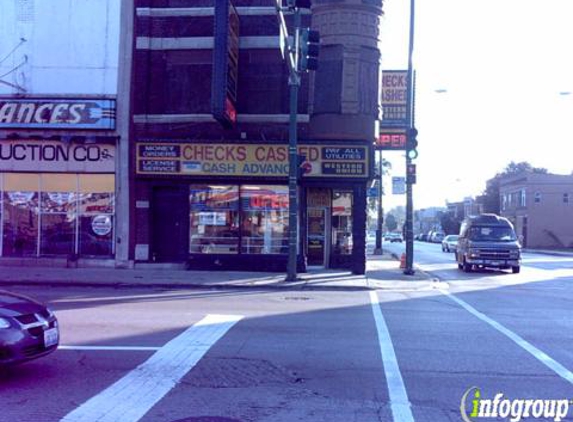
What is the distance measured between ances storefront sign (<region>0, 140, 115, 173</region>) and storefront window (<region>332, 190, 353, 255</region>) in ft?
26.2

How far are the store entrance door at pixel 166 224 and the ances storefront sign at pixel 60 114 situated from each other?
2944 mm

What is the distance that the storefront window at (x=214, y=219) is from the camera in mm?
21453

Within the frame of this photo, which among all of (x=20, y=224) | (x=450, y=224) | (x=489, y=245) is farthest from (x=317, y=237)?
(x=450, y=224)

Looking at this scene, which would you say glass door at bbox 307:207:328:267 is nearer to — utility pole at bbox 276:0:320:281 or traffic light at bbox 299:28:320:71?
utility pole at bbox 276:0:320:281

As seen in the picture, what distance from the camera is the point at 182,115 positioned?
21500mm

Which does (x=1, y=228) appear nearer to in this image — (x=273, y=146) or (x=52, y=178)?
(x=52, y=178)

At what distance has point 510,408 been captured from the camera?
626cm

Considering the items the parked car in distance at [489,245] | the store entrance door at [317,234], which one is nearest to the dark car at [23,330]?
the store entrance door at [317,234]

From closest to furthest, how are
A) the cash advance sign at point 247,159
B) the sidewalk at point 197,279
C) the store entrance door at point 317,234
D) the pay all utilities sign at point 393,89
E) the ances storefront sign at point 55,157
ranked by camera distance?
the sidewalk at point 197,279
the cash advance sign at point 247,159
the ances storefront sign at point 55,157
the store entrance door at point 317,234
the pay all utilities sign at point 393,89

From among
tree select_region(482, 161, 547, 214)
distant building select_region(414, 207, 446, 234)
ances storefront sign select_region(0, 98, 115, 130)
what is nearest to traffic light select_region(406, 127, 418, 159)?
ances storefront sign select_region(0, 98, 115, 130)

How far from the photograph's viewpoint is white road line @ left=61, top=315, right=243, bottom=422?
5.91 meters

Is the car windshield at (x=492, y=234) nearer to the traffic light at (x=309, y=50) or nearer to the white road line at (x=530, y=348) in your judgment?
the white road line at (x=530, y=348)

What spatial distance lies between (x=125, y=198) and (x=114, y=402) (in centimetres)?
1587

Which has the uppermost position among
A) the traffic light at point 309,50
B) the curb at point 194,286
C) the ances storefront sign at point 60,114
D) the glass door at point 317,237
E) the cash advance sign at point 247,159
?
the traffic light at point 309,50
